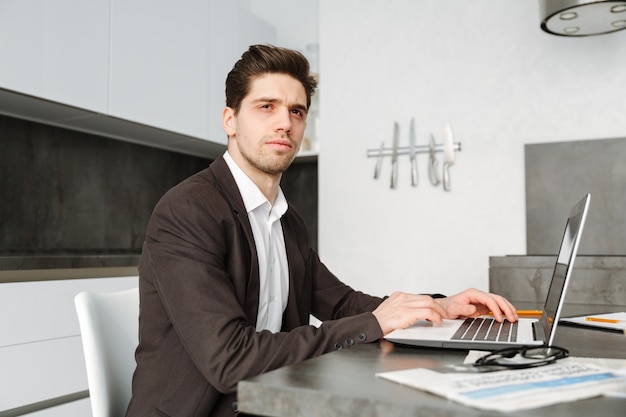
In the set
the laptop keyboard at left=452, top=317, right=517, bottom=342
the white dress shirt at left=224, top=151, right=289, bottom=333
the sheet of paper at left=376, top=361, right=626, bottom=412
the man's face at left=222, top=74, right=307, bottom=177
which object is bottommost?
the laptop keyboard at left=452, top=317, right=517, bottom=342

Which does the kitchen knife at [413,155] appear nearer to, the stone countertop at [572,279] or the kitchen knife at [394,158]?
the kitchen knife at [394,158]

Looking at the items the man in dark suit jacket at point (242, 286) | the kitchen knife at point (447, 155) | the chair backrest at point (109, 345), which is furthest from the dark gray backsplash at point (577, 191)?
the chair backrest at point (109, 345)

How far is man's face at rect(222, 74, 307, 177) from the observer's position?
1351mm

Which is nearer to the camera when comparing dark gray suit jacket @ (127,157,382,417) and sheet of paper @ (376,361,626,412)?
sheet of paper @ (376,361,626,412)

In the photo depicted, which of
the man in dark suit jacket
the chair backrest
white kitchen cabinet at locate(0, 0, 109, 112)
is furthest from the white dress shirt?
white kitchen cabinet at locate(0, 0, 109, 112)

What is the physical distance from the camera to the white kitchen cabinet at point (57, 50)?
2295mm

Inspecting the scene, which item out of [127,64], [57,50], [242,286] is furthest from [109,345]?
[127,64]

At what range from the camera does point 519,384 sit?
593 millimetres

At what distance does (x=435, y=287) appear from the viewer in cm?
312

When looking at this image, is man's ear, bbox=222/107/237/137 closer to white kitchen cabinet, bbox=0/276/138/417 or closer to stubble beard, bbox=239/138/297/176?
stubble beard, bbox=239/138/297/176

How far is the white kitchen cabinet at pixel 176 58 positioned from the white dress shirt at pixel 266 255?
1.61 meters

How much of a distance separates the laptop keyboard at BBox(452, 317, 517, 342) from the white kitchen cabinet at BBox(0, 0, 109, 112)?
1.94 meters

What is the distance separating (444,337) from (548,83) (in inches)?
93.2

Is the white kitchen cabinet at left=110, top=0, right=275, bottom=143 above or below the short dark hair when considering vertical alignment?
above
